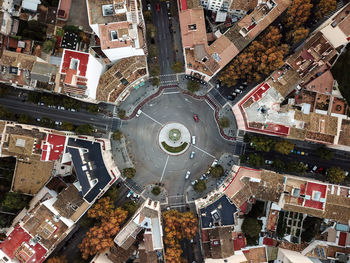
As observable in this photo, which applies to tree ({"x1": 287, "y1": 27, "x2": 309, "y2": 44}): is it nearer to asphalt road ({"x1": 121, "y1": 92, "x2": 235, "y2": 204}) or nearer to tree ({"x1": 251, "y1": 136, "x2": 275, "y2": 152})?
tree ({"x1": 251, "y1": 136, "x2": 275, "y2": 152})

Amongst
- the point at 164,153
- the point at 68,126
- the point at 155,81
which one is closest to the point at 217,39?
the point at 155,81

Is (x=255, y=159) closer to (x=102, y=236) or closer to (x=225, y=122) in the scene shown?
(x=225, y=122)

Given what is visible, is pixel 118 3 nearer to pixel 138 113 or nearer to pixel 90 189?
pixel 138 113

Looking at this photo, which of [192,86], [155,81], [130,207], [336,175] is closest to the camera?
[336,175]

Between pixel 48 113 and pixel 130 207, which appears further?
pixel 48 113

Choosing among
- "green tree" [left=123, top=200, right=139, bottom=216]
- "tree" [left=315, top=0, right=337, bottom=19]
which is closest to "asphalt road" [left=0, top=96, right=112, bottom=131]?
"green tree" [left=123, top=200, right=139, bottom=216]
